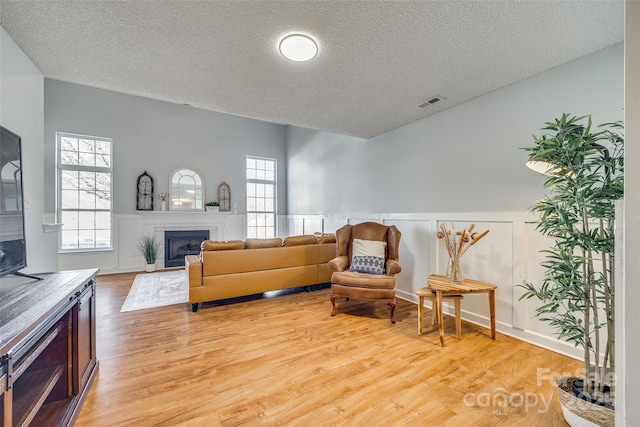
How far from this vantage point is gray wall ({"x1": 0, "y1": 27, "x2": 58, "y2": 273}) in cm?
182

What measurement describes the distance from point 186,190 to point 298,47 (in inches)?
208

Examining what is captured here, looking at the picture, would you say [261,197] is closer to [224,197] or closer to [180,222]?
[224,197]

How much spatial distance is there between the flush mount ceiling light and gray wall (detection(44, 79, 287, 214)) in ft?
16.8

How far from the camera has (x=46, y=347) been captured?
1.49 metres

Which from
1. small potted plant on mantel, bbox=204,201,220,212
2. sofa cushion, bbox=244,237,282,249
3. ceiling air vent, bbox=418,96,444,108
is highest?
ceiling air vent, bbox=418,96,444,108

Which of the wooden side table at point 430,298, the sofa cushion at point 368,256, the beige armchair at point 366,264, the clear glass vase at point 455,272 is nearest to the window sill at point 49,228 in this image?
the beige armchair at point 366,264

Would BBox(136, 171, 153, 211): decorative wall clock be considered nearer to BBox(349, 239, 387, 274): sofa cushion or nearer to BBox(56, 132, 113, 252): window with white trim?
BBox(56, 132, 113, 252): window with white trim

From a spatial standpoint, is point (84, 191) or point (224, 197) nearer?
point (84, 191)

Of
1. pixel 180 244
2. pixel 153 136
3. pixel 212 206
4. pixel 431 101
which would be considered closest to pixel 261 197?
pixel 212 206

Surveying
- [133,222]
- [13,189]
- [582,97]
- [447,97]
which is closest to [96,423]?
[13,189]

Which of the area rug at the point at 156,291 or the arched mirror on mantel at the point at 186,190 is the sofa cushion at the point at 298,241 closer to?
the area rug at the point at 156,291

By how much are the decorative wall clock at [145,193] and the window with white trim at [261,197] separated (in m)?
2.22

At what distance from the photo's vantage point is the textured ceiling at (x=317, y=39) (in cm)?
166

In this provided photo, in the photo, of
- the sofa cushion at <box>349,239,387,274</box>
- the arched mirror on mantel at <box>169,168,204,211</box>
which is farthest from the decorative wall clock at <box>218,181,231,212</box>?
the sofa cushion at <box>349,239,387,274</box>
